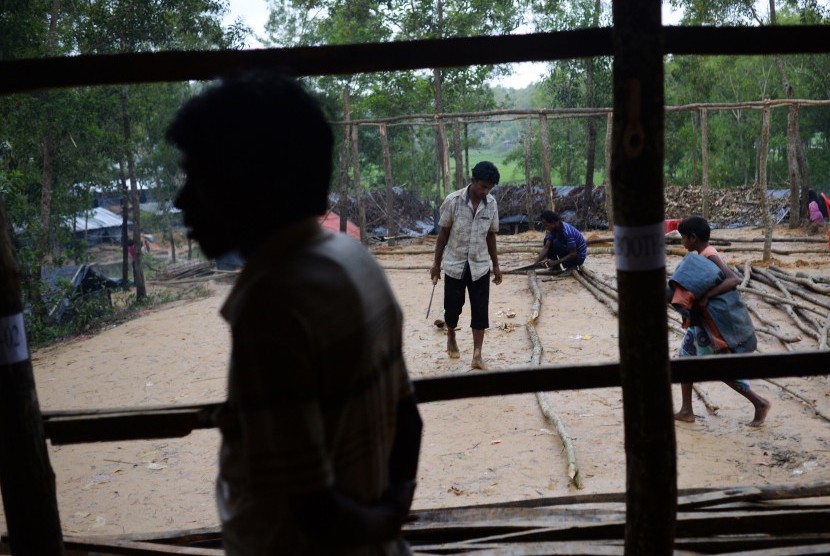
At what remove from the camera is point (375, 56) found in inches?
79.6

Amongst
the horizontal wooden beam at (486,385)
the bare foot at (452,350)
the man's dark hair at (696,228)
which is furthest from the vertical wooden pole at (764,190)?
the horizontal wooden beam at (486,385)

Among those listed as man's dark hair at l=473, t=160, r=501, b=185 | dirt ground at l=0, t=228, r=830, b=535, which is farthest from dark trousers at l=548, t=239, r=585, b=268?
man's dark hair at l=473, t=160, r=501, b=185

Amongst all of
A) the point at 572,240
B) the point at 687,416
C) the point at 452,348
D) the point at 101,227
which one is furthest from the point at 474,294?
the point at 101,227

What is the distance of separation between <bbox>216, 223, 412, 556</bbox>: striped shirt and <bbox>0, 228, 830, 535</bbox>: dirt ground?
141 inches

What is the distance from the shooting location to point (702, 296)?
205 inches

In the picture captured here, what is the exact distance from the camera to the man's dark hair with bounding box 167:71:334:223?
3.64ft

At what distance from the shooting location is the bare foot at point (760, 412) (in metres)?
Result: 5.52

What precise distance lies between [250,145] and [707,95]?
28051 mm

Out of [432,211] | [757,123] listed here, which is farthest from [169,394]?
[757,123]

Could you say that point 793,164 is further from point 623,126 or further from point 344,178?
point 623,126

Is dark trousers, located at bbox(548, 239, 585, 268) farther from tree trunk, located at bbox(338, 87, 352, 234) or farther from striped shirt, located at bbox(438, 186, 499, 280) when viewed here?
tree trunk, located at bbox(338, 87, 352, 234)

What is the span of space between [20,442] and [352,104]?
2262cm

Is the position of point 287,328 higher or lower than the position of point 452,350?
higher

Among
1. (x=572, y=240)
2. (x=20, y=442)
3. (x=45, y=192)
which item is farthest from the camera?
(x=45, y=192)
